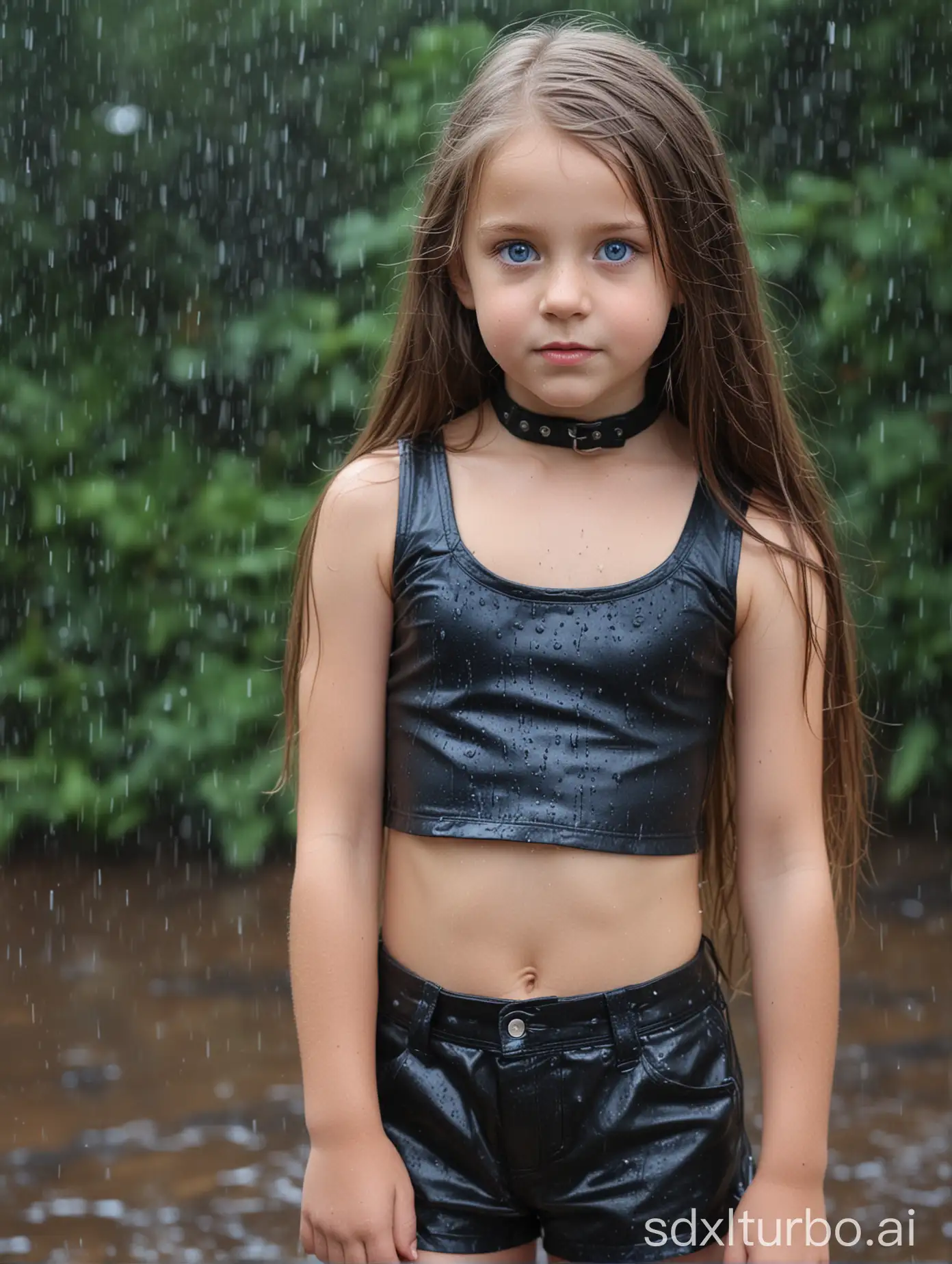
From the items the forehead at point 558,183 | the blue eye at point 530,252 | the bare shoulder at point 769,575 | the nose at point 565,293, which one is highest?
the forehead at point 558,183

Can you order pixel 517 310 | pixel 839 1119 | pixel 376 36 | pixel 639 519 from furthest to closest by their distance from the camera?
pixel 376 36 → pixel 839 1119 → pixel 639 519 → pixel 517 310

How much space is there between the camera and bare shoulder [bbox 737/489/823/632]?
167cm

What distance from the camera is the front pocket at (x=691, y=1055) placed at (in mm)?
1608

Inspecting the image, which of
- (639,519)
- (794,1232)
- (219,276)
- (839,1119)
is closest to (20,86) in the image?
(219,276)

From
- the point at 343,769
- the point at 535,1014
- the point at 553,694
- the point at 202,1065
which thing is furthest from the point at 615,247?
the point at 202,1065

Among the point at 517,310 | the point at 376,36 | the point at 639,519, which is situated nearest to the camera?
the point at 517,310

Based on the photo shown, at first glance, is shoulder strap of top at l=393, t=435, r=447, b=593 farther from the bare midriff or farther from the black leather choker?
the bare midriff

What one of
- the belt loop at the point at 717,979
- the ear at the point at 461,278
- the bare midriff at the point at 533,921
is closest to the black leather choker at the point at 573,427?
the ear at the point at 461,278

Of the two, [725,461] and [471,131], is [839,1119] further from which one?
[471,131]

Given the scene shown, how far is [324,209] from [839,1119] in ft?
10.00

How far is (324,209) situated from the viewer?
5148mm

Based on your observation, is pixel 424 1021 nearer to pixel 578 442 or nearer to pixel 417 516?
pixel 417 516

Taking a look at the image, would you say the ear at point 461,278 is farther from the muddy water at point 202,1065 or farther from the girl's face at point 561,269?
the muddy water at point 202,1065

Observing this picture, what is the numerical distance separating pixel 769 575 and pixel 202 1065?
2616 mm
